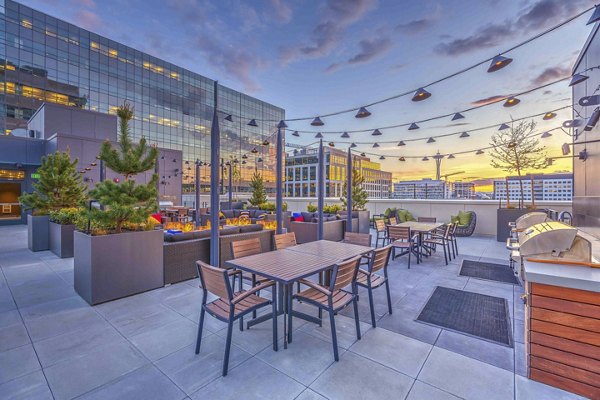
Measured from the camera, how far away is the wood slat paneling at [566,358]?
Answer: 178 cm

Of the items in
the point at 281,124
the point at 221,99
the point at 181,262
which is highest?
the point at 221,99

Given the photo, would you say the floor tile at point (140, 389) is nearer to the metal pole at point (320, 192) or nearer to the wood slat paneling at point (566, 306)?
the wood slat paneling at point (566, 306)

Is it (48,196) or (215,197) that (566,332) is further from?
(48,196)

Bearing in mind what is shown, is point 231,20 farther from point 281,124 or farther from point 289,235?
point 289,235

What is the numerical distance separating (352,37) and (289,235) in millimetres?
5776

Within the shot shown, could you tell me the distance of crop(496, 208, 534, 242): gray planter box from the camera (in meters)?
8.11

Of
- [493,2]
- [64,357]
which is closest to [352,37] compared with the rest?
[493,2]

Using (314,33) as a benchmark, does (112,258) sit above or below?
below

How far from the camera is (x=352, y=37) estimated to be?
6684 millimetres

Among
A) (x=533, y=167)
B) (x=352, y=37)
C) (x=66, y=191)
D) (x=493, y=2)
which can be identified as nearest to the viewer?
(x=493, y=2)

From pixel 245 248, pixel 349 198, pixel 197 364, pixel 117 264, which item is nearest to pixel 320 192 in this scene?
pixel 349 198

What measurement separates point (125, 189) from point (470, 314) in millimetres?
5191

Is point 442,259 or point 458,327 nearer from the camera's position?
point 458,327

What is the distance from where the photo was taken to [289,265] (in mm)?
2633
